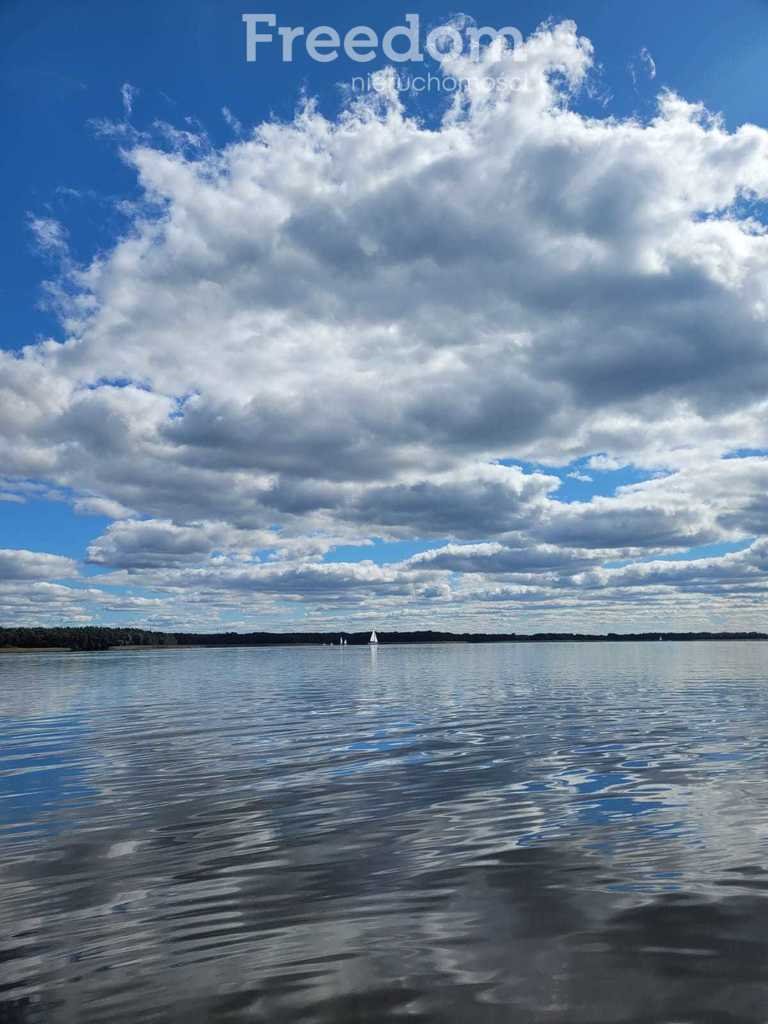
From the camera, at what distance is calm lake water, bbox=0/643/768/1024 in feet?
28.3

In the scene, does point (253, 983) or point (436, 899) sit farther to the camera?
point (436, 899)

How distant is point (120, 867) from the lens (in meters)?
14.2

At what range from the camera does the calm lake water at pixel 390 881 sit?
8641 mm

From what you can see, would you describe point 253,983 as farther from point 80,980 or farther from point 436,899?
point 436,899

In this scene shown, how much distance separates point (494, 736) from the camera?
3167 cm

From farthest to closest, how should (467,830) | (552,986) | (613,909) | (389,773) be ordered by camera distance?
(389,773), (467,830), (613,909), (552,986)

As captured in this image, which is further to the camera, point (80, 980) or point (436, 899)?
point (436, 899)

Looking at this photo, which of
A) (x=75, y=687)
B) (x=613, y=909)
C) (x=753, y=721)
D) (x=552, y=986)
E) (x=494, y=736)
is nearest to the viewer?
(x=552, y=986)

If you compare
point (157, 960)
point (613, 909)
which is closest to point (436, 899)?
point (613, 909)

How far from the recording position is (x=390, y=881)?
12.8 m

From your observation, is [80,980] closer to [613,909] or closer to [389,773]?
[613,909]

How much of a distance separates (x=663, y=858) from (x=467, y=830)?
429 cm

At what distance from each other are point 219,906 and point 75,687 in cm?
7042

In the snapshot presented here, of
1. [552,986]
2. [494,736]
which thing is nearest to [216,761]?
[494,736]
